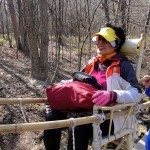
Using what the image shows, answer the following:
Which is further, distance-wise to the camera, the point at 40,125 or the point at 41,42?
the point at 41,42

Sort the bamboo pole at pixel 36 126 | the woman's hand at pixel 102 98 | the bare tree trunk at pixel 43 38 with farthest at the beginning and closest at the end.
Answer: the bare tree trunk at pixel 43 38 < the woman's hand at pixel 102 98 < the bamboo pole at pixel 36 126

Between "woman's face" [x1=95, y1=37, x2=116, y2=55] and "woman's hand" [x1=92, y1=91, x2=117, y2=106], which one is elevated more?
"woman's face" [x1=95, y1=37, x2=116, y2=55]

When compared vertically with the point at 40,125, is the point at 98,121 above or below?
below

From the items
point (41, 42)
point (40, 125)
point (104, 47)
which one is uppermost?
point (104, 47)

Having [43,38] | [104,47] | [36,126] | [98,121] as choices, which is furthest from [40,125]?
[43,38]

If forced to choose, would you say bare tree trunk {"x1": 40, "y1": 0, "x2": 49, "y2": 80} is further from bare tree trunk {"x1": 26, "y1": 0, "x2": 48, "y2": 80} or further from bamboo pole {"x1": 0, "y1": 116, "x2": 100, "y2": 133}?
bamboo pole {"x1": 0, "y1": 116, "x2": 100, "y2": 133}

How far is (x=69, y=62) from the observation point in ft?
27.5

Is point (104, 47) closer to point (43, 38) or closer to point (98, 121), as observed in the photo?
point (98, 121)

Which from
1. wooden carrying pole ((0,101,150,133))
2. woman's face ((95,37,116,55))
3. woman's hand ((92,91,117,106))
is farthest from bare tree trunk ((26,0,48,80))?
wooden carrying pole ((0,101,150,133))

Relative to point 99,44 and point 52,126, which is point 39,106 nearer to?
point 99,44

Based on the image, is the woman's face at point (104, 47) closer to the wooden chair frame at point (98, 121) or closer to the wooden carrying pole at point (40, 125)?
the wooden chair frame at point (98, 121)

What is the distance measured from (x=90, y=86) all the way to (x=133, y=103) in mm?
375

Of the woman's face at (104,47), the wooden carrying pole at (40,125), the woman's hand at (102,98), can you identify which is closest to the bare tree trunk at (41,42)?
the woman's face at (104,47)

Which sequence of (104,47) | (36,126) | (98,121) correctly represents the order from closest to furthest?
1. (36,126)
2. (98,121)
3. (104,47)
